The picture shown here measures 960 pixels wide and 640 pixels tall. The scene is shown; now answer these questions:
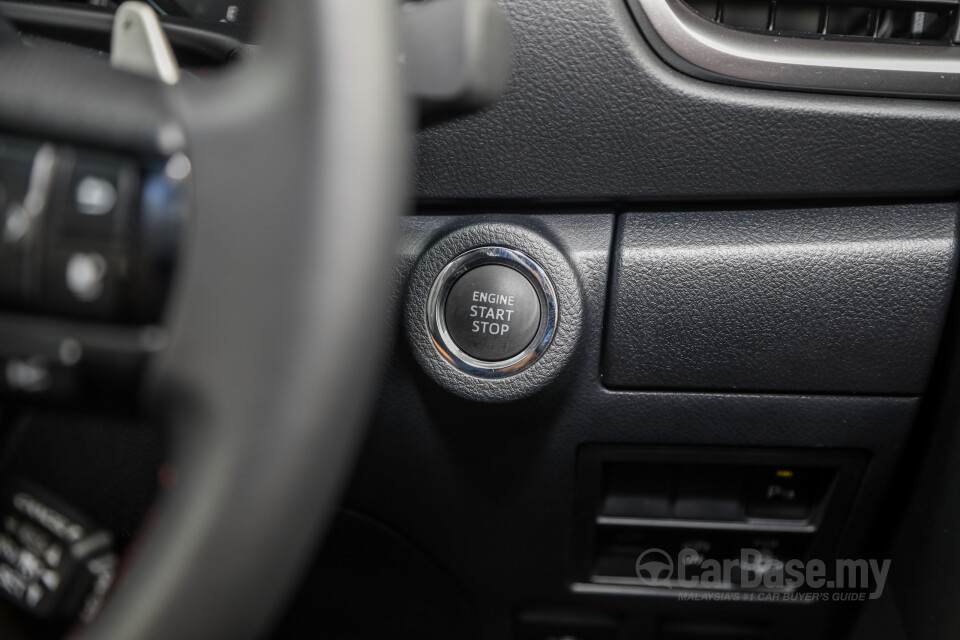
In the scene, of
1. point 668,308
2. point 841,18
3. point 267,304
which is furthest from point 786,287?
point 267,304

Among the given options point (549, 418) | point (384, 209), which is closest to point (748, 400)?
point (549, 418)

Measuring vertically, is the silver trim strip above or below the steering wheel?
above

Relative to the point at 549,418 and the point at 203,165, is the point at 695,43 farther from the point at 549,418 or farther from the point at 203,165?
the point at 203,165

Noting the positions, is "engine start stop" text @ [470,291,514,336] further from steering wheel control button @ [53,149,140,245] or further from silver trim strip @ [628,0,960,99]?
steering wheel control button @ [53,149,140,245]

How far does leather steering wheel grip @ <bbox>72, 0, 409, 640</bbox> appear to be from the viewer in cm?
41

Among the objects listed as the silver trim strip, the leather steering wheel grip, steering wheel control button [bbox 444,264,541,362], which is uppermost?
the silver trim strip

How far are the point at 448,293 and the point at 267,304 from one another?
17.6 inches

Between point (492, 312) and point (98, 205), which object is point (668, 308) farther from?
point (98, 205)

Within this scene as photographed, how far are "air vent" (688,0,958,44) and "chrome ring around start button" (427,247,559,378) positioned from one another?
11.4 inches

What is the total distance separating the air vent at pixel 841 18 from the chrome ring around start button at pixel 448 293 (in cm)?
29

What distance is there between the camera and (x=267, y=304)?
0.42 meters

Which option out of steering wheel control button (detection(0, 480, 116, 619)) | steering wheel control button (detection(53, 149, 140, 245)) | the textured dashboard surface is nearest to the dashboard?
the textured dashboard surface

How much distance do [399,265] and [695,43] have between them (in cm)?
A: 35

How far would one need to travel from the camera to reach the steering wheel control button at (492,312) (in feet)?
2.77
